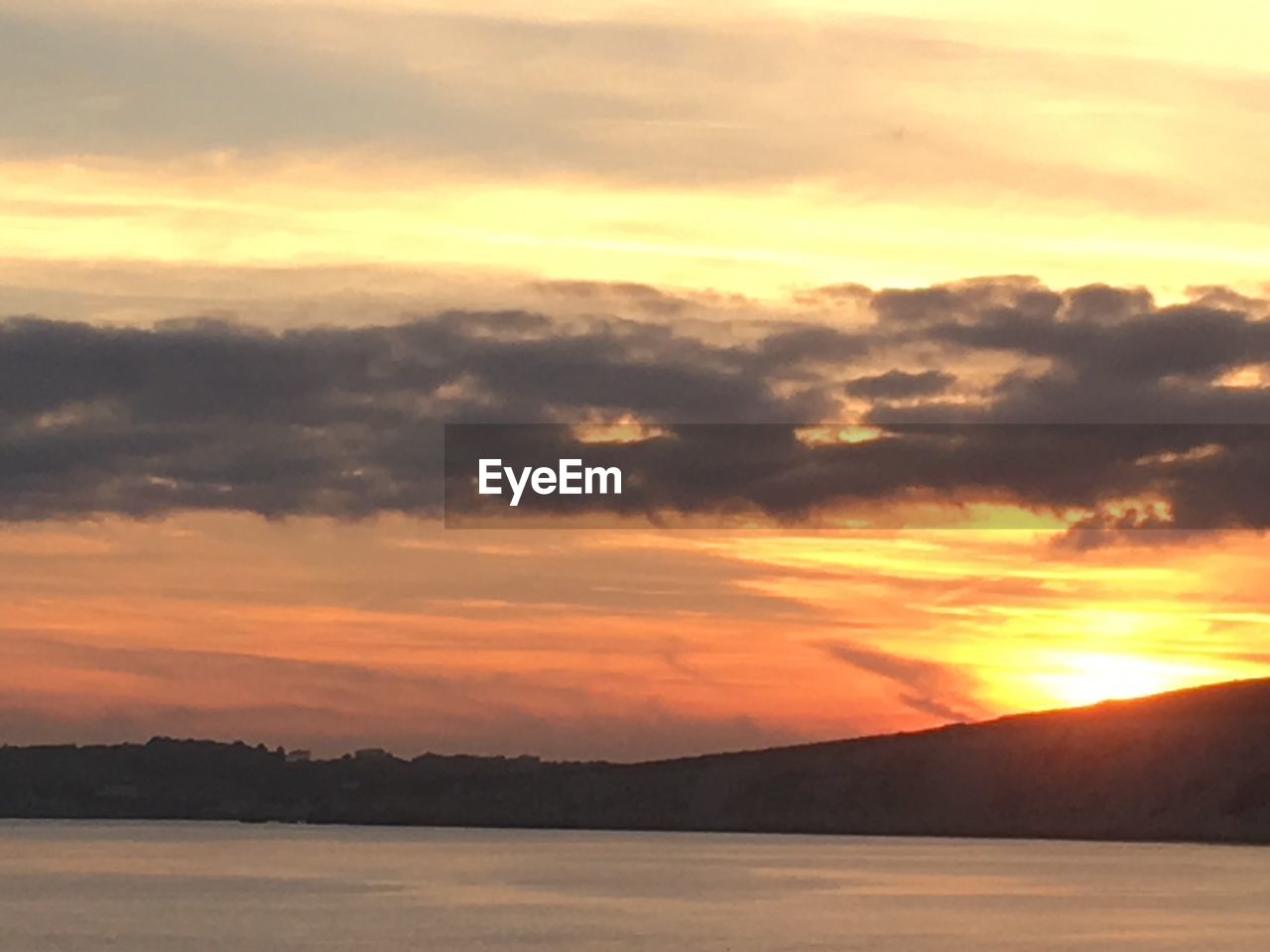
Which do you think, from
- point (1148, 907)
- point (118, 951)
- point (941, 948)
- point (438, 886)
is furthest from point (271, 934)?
point (1148, 907)

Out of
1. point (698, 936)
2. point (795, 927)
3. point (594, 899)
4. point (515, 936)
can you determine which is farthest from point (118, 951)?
point (594, 899)

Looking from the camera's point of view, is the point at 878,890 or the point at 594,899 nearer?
the point at 594,899

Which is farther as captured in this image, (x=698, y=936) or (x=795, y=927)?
(x=795, y=927)

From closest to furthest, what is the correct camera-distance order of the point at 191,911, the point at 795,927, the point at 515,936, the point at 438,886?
the point at 515,936 → the point at 795,927 → the point at 191,911 → the point at 438,886

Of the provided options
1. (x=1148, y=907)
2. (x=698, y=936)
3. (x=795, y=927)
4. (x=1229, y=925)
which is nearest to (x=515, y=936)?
(x=698, y=936)

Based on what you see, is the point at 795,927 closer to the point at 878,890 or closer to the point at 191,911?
the point at 191,911

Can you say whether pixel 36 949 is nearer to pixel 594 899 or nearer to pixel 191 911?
pixel 191 911

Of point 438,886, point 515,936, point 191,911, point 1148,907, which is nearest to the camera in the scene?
point 515,936

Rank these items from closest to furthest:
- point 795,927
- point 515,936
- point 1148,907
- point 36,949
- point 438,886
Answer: point 36,949
point 515,936
point 795,927
point 1148,907
point 438,886

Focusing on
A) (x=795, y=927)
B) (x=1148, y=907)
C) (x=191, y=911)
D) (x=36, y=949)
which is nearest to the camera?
(x=36, y=949)
